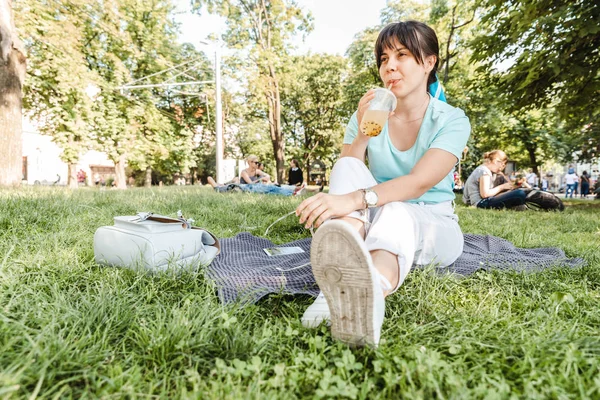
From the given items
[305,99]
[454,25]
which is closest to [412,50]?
[454,25]

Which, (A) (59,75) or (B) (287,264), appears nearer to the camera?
(B) (287,264)

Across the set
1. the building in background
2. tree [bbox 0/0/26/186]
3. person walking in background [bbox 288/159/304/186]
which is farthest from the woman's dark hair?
the building in background

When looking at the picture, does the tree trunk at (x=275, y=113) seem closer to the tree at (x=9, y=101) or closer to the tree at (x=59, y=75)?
the tree at (x=59, y=75)

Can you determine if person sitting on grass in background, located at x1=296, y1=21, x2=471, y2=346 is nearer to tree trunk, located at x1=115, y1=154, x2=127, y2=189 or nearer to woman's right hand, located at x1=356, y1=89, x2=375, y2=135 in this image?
woman's right hand, located at x1=356, y1=89, x2=375, y2=135

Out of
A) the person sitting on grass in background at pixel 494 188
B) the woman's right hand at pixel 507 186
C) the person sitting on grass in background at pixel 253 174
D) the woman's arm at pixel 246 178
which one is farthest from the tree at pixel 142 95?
the woman's right hand at pixel 507 186

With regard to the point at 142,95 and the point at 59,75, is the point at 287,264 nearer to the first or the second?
the point at 59,75

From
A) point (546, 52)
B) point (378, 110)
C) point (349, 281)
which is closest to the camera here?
point (349, 281)

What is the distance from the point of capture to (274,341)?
4.06 ft

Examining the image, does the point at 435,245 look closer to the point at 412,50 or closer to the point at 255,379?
the point at 412,50

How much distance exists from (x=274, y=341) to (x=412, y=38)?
1.61 m

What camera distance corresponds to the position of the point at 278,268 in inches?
80.4

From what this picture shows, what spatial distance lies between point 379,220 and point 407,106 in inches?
36.2

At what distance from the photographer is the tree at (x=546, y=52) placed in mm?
5605

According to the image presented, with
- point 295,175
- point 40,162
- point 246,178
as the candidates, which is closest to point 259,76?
point 295,175
